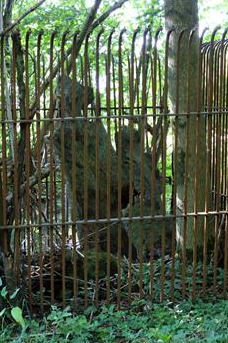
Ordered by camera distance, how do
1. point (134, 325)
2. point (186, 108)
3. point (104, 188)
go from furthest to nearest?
point (104, 188)
point (186, 108)
point (134, 325)

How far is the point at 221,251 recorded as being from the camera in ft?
17.7

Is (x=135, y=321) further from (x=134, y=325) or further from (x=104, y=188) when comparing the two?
(x=104, y=188)

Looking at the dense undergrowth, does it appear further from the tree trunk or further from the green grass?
the tree trunk

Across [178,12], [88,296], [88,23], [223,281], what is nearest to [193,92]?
[178,12]

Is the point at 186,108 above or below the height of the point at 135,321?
above

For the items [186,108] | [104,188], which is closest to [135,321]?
[104,188]

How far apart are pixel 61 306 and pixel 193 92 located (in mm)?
2300

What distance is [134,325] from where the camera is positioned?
4.32 metres

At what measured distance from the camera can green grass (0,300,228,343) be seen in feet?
13.1

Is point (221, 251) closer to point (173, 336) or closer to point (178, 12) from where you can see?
point (173, 336)

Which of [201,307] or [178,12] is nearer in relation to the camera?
[201,307]

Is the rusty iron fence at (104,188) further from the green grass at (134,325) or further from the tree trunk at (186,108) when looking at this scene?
the green grass at (134,325)

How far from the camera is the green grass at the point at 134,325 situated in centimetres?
398

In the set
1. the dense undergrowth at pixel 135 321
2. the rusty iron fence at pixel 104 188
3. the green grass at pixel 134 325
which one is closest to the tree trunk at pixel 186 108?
the rusty iron fence at pixel 104 188
